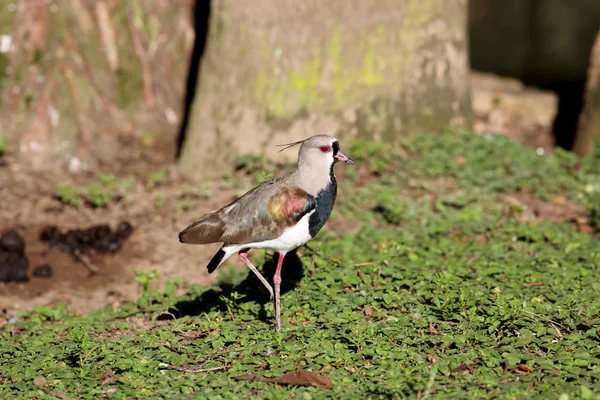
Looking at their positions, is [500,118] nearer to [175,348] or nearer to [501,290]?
[501,290]

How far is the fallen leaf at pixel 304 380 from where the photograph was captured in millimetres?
5098

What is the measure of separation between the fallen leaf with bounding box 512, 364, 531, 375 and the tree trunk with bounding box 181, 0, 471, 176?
14.6 feet

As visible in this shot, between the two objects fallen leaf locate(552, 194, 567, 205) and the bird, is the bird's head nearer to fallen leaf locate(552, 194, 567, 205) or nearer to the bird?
the bird

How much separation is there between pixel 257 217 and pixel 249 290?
3.33 feet

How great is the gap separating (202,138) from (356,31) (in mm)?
2044

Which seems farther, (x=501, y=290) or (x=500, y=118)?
(x=500, y=118)

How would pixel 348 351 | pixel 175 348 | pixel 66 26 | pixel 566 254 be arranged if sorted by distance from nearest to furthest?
pixel 348 351
pixel 175 348
pixel 566 254
pixel 66 26

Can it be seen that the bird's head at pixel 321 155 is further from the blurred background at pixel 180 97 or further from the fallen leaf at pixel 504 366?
the blurred background at pixel 180 97

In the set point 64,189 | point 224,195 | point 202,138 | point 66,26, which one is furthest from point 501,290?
point 66,26

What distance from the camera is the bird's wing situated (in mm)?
5844

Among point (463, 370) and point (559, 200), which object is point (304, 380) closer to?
point (463, 370)

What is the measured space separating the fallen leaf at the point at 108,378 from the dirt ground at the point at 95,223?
6.90ft

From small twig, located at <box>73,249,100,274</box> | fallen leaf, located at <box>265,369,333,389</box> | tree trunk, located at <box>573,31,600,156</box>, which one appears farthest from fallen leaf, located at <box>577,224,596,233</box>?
small twig, located at <box>73,249,100,274</box>

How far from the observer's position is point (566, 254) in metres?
7.38
